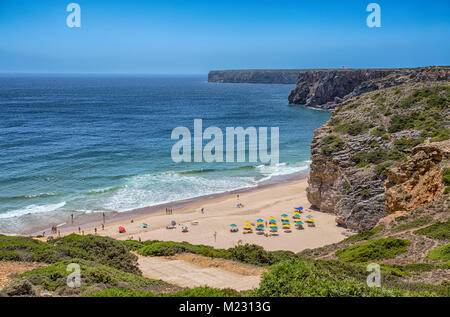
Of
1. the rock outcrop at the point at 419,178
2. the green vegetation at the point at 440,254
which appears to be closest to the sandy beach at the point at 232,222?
the rock outcrop at the point at 419,178

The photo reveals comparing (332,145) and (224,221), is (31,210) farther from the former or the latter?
(332,145)

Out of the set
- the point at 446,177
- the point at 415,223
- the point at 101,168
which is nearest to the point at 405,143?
the point at 446,177

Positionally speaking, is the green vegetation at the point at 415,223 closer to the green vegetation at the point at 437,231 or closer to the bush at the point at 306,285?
the green vegetation at the point at 437,231

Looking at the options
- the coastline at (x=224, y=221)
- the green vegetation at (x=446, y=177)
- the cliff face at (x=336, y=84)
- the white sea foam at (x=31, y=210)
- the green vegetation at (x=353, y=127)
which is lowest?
the coastline at (x=224, y=221)

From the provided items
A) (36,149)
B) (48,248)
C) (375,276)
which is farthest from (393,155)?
(36,149)

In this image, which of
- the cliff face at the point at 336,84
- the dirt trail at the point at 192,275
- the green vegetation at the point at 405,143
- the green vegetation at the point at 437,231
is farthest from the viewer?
the cliff face at the point at 336,84

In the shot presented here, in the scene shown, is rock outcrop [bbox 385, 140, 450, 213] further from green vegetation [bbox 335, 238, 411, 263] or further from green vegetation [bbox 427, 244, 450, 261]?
green vegetation [bbox 427, 244, 450, 261]
